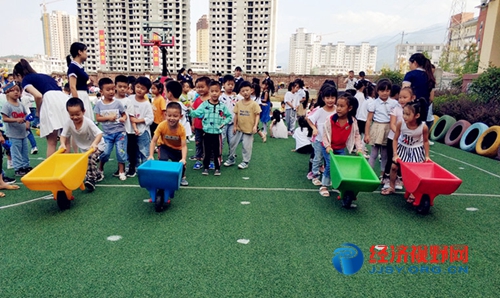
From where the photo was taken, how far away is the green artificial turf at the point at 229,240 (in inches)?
92.7

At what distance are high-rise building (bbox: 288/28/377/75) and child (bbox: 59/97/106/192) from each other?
6040 inches

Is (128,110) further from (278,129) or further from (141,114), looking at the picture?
(278,129)

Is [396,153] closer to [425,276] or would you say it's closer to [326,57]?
[425,276]

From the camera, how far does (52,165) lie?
3.68 metres

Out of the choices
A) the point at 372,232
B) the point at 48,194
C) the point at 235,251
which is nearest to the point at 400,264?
the point at 372,232

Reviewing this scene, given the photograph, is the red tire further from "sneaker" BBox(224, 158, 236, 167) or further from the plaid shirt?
the plaid shirt

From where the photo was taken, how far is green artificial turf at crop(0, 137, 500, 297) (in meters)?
2.36

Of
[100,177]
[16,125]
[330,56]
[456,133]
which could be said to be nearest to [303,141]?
[100,177]

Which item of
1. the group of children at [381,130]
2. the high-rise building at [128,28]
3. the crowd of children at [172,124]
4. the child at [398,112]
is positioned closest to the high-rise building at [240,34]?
the high-rise building at [128,28]

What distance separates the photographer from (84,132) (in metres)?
4.05

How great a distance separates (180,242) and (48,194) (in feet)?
7.33

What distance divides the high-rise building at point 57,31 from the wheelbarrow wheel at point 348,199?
15675 cm

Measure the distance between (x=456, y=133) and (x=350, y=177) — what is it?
579 cm

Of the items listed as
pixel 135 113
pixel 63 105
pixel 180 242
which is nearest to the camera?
pixel 180 242
